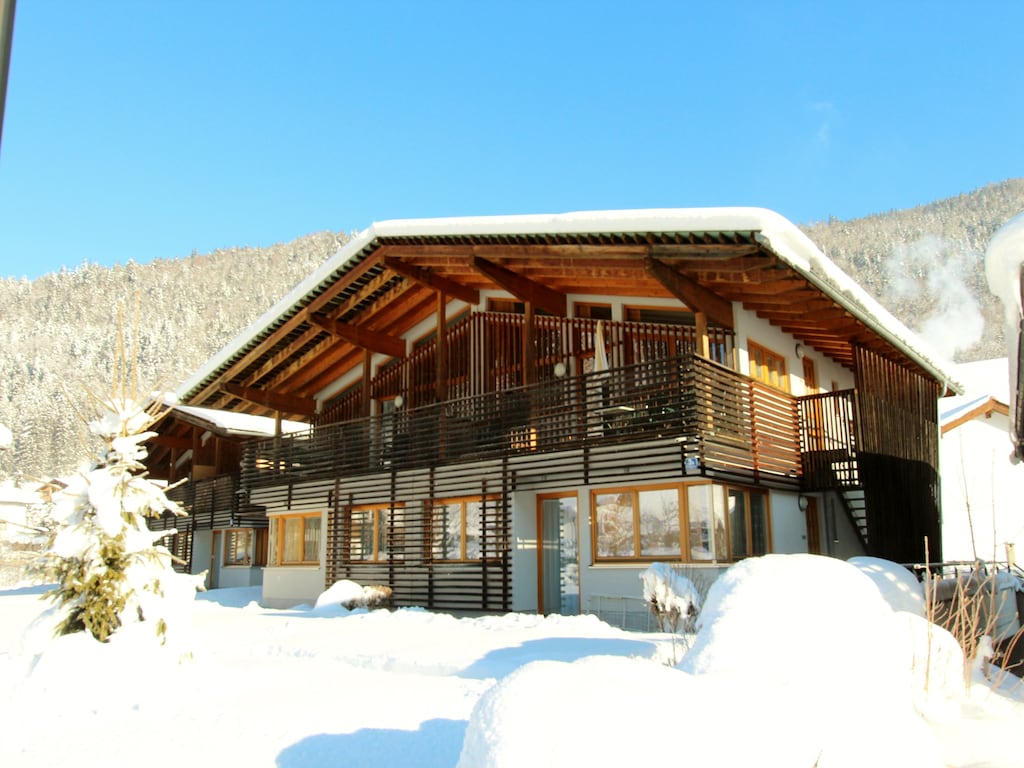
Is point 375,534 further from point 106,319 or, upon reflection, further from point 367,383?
point 106,319

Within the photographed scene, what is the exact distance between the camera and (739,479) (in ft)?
41.1

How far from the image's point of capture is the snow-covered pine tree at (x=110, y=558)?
23.2 ft

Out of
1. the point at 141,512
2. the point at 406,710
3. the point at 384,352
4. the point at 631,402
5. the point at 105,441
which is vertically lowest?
the point at 406,710

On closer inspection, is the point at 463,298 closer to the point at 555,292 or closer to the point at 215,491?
the point at 555,292

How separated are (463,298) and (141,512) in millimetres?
9833

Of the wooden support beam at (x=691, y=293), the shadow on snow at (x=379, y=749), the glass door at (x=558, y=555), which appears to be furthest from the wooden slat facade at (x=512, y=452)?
the shadow on snow at (x=379, y=749)

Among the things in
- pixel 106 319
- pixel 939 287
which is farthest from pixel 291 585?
pixel 106 319

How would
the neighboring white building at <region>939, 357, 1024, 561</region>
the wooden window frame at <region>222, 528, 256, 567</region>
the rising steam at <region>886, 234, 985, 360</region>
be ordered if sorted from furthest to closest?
the rising steam at <region>886, 234, 985, 360</region> < the wooden window frame at <region>222, 528, 256, 567</region> < the neighboring white building at <region>939, 357, 1024, 561</region>

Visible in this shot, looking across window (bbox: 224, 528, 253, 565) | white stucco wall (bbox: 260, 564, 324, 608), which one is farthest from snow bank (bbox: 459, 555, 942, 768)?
window (bbox: 224, 528, 253, 565)

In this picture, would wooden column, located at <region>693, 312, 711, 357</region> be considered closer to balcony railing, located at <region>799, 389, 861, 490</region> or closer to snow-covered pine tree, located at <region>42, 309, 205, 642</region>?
balcony railing, located at <region>799, 389, 861, 490</region>

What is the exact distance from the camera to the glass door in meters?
14.4

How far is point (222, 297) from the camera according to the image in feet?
416

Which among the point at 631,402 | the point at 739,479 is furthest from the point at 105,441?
the point at 739,479

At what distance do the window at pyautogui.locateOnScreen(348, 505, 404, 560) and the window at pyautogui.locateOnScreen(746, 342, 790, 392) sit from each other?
7.14 metres
